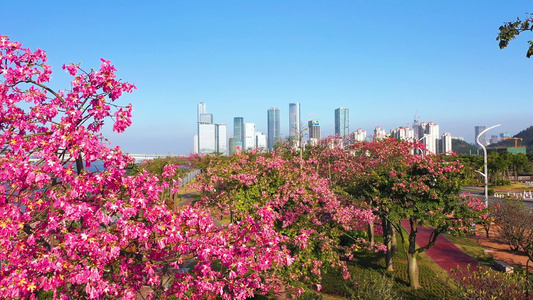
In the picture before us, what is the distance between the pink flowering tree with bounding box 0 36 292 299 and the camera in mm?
5086

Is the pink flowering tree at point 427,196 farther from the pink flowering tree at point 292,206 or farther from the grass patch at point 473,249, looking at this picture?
the grass patch at point 473,249

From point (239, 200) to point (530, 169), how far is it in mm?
66374

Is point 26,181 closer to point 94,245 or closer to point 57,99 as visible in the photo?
point 94,245

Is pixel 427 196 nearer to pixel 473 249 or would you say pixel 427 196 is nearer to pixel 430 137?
pixel 473 249

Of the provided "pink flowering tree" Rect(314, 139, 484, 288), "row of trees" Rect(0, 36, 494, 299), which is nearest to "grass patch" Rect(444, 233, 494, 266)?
"pink flowering tree" Rect(314, 139, 484, 288)

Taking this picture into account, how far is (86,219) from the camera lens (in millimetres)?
5344

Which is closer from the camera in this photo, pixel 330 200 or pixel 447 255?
pixel 330 200

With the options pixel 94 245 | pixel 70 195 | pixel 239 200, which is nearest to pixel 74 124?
pixel 70 195

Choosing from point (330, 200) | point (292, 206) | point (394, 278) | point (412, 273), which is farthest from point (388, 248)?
point (292, 206)

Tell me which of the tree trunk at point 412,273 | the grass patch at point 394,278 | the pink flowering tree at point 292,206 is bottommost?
the grass patch at point 394,278

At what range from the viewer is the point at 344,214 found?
1413 centimetres

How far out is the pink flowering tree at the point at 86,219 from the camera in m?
5.09

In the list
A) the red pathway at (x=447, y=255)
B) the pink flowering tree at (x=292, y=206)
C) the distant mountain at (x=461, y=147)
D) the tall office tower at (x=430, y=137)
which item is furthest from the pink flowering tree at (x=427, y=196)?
the distant mountain at (x=461, y=147)

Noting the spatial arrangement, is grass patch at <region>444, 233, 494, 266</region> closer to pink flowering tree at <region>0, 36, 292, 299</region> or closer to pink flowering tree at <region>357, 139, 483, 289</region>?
pink flowering tree at <region>357, 139, 483, 289</region>
